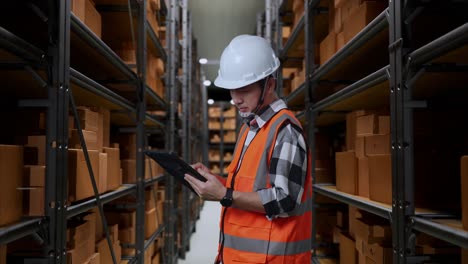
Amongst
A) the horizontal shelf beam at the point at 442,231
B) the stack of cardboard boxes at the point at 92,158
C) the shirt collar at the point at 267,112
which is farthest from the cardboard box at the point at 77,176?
the horizontal shelf beam at the point at 442,231

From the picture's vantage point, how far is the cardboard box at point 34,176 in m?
1.89

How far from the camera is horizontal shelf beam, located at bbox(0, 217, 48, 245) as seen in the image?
1.50 meters

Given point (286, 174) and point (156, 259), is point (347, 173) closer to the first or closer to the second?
point (286, 174)

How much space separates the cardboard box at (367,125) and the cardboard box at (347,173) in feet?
0.70

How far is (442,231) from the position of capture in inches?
61.7

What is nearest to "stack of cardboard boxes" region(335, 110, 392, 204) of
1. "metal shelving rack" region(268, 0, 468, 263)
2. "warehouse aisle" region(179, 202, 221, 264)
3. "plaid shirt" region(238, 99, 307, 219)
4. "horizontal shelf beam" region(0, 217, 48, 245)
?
"metal shelving rack" region(268, 0, 468, 263)

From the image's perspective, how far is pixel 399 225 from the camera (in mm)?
1892

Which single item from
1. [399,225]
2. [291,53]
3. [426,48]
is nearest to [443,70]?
[426,48]

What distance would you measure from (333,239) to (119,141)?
2262 mm

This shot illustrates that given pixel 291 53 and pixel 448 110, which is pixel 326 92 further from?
pixel 448 110

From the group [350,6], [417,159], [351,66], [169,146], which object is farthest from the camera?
[169,146]

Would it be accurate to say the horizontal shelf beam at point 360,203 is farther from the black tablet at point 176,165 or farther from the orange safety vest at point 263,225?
the black tablet at point 176,165

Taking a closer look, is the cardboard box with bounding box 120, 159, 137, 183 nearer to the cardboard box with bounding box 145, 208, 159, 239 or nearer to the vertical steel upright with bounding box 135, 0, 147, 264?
the vertical steel upright with bounding box 135, 0, 147, 264

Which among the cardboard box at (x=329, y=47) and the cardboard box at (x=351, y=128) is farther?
the cardboard box at (x=329, y=47)
